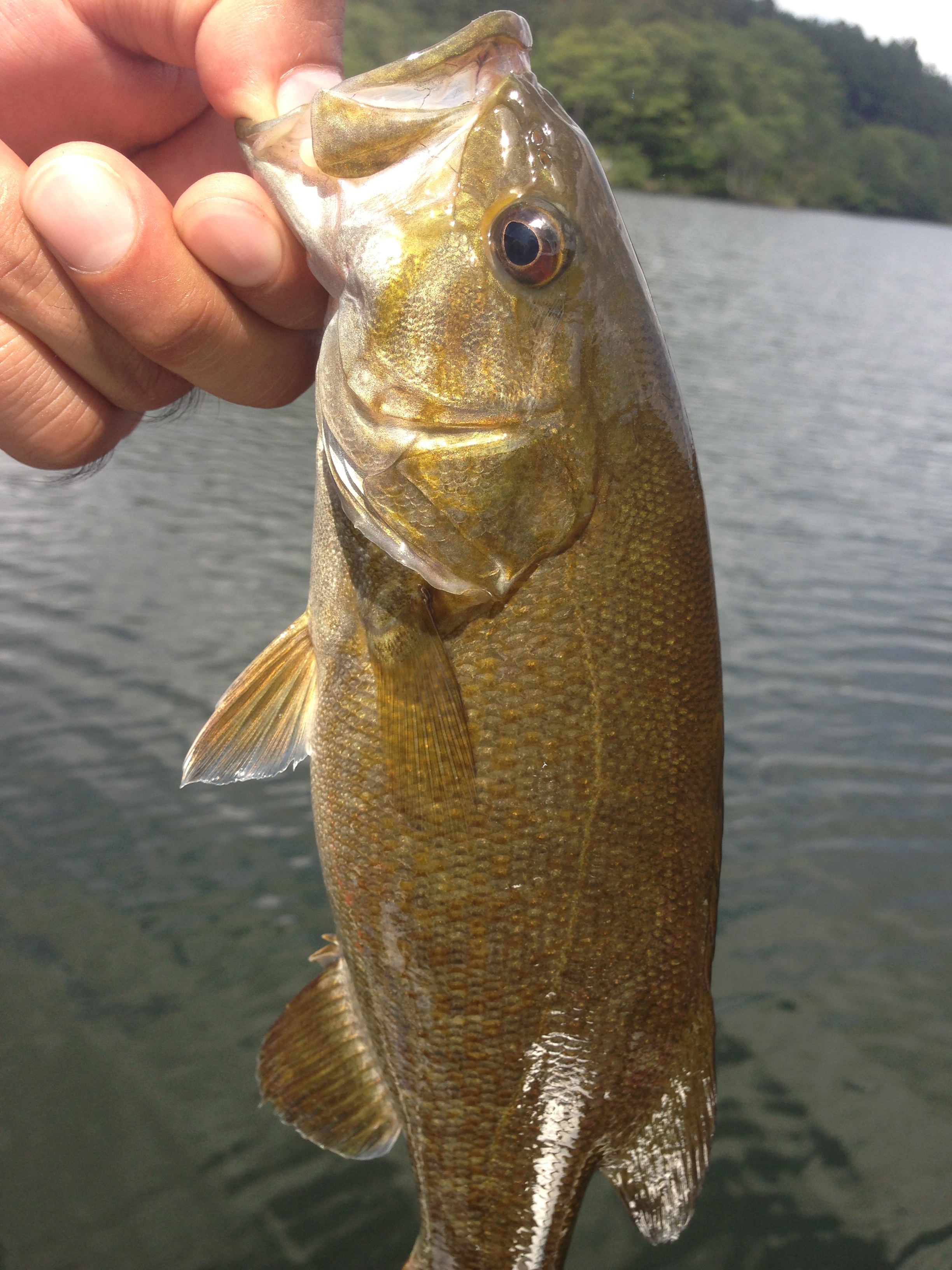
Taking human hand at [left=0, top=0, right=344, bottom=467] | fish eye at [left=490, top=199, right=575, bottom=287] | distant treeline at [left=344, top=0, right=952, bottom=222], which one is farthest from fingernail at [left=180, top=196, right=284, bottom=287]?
distant treeline at [left=344, top=0, right=952, bottom=222]

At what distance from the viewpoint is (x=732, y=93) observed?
6138 cm

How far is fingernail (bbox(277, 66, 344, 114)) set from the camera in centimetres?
190

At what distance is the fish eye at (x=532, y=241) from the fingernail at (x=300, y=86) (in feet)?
1.51

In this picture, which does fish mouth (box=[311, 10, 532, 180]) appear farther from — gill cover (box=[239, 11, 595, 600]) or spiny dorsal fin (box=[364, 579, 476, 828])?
spiny dorsal fin (box=[364, 579, 476, 828])

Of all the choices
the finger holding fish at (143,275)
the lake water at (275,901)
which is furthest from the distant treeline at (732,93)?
the finger holding fish at (143,275)

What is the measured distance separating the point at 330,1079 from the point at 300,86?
2.12 metres

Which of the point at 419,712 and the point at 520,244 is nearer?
the point at 520,244

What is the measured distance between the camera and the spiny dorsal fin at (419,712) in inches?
75.5

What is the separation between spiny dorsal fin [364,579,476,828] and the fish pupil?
2.02 feet

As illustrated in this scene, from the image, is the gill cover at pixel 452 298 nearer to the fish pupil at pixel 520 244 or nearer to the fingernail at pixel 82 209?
the fish pupil at pixel 520 244

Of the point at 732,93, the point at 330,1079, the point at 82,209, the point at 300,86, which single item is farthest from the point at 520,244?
the point at 732,93

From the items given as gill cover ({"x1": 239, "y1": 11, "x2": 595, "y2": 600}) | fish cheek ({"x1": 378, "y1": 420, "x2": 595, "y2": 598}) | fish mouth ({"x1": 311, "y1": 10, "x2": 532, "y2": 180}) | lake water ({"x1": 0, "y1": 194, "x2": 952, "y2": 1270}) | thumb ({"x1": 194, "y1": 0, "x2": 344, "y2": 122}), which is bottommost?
lake water ({"x1": 0, "y1": 194, "x2": 952, "y2": 1270})

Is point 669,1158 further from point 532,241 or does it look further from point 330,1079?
point 532,241

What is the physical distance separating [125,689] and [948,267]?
1947 inches
